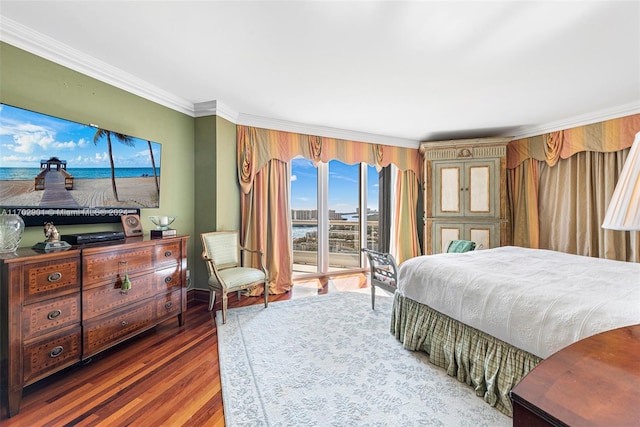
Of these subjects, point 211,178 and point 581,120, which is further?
point 581,120

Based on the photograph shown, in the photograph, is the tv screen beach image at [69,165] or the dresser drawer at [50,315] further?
the tv screen beach image at [69,165]

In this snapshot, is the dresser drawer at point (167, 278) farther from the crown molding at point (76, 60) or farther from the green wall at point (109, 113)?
the crown molding at point (76, 60)

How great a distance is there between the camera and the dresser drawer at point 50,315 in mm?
1544

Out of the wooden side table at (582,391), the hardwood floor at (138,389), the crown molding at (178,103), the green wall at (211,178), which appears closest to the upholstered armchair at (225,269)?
the green wall at (211,178)

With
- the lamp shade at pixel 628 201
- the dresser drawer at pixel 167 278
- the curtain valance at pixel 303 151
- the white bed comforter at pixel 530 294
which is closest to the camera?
the lamp shade at pixel 628 201

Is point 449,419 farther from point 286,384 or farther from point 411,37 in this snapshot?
point 411,37

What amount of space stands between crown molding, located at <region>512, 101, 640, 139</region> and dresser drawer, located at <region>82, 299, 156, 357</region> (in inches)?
206

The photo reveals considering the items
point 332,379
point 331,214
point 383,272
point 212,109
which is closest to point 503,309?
point 332,379

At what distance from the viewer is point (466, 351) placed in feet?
5.84

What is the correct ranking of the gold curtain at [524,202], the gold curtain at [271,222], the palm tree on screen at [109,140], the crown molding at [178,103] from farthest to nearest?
the gold curtain at [524,202], the gold curtain at [271,222], the palm tree on screen at [109,140], the crown molding at [178,103]

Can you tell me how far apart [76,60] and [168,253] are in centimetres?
171

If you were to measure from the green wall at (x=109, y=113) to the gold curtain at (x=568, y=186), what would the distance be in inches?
186

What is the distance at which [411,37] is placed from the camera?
1.87 meters

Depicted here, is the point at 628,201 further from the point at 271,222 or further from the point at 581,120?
the point at 581,120
